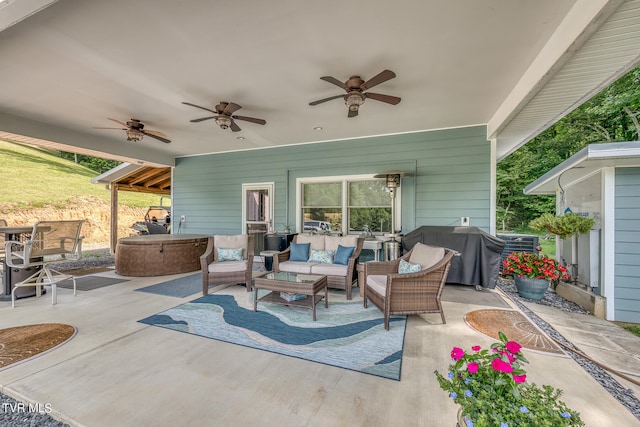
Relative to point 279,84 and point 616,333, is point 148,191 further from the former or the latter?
point 616,333

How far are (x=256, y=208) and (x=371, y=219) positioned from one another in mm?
3371

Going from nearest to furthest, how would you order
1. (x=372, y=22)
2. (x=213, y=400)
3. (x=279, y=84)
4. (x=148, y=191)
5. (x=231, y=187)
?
(x=213, y=400), (x=372, y=22), (x=279, y=84), (x=231, y=187), (x=148, y=191)

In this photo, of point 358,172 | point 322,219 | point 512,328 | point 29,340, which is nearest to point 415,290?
point 512,328

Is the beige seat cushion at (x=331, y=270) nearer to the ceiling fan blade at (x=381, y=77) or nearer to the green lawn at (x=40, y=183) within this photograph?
the ceiling fan blade at (x=381, y=77)

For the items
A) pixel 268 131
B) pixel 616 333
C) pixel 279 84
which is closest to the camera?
pixel 616 333

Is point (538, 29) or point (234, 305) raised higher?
point (538, 29)

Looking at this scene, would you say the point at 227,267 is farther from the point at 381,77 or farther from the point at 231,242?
the point at 381,77

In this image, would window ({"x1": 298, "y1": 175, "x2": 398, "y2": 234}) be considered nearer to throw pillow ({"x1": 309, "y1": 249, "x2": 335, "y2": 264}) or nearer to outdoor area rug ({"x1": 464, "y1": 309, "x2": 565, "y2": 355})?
throw pillow ({"x1": 309, "y1": 249, "x2": 335, "y2": 264})

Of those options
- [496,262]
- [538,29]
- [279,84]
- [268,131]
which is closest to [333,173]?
[268,131]

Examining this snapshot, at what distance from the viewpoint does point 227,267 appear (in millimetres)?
4344

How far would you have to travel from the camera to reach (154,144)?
692 centimetres

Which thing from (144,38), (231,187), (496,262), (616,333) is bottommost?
(616,333)

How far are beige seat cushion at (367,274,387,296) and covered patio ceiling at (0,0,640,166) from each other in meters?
2.71

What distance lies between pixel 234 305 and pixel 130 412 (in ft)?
6.71
